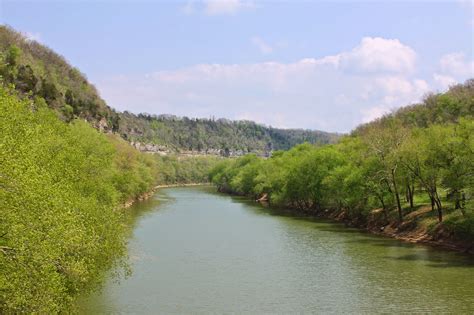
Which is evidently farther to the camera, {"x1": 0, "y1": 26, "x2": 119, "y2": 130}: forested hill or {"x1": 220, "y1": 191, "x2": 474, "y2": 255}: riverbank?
{"x1": 0, "y1": 26, "x2": 119, "y2": 130}: forested hill

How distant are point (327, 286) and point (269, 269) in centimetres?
785

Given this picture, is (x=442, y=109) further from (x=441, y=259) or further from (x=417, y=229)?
(x=441, y=259)

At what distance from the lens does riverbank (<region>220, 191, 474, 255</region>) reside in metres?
57.4

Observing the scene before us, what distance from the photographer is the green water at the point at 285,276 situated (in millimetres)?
36500

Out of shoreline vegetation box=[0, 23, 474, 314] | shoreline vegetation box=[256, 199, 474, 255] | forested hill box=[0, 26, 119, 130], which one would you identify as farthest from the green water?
forested hill box=[0, 26, 119, 130]

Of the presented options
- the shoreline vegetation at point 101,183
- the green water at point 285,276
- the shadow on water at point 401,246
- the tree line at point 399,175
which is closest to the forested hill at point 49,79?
the shoreline vegetation at point 101,183

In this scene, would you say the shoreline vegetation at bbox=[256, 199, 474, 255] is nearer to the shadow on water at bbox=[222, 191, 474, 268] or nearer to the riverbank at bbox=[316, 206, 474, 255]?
the riverbank at bbox=[316, 206, 474, 255]

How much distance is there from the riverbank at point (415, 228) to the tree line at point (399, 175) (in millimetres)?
724

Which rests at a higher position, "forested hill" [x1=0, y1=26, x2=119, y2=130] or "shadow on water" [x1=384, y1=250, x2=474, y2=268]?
"forested hill" [x1=0, y1=26, x2=119, y2=130]

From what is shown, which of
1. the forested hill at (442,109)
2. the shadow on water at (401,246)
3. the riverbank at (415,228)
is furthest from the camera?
the forested hill at (442,109)

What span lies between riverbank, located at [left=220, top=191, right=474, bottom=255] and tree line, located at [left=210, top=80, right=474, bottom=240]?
A: 724 mm

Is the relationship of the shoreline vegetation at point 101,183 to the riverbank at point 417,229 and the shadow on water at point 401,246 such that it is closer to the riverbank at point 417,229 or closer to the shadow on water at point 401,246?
the riverbank at point 417,229

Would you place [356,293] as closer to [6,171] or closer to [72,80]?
[6,171]

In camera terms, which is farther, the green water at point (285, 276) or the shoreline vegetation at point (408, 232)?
the shoreline vegetation at point (408, 232)
